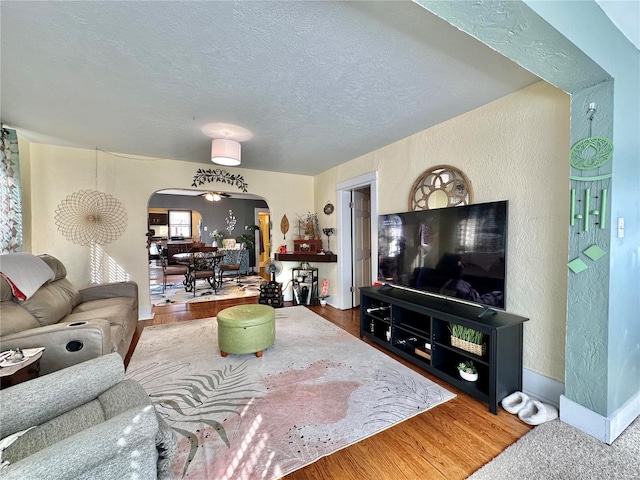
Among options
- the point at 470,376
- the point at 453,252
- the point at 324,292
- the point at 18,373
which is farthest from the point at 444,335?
the point at 18,373

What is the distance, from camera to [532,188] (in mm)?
2080

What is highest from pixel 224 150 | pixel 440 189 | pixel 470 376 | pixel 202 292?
pixel 224 150

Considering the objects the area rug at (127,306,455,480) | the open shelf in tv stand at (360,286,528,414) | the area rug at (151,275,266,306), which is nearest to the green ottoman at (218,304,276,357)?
the area rug at (127,306,455,480)

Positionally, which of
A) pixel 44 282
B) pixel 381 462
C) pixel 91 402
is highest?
pixel 44 282

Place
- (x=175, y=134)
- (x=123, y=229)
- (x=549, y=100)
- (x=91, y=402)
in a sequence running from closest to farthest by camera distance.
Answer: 1. (x=91, y=402)
2. (x=549, y=100)
3. (x=175, y=134)
4. (x=123, y=229)

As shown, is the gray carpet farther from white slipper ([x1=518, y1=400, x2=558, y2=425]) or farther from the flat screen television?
the flat screen television

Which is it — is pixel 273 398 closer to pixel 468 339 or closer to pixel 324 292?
pixel 468 339

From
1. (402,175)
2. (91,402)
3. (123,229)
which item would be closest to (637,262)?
(402,175)

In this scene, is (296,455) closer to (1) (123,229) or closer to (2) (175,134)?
(2) (175,134)

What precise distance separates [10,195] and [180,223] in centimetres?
673

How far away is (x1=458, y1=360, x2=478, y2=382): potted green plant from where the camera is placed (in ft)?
6.88

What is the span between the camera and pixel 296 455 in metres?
1.52

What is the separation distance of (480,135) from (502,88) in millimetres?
396

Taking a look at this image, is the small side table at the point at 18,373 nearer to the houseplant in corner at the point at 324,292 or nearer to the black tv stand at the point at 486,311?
the black tv stand at the point at 486,311
